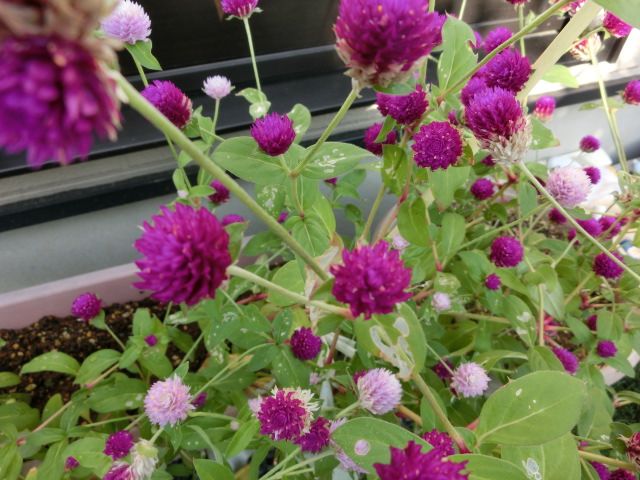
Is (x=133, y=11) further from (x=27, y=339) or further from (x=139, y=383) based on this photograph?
(x=27, y=339)

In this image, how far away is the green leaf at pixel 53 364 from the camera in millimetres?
783

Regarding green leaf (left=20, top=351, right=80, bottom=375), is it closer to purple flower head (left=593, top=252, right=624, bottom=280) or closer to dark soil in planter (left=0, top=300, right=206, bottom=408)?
dark soil in planter (left=0, top=300, right=206, bottom=408)

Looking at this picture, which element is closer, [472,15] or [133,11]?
[133,11]

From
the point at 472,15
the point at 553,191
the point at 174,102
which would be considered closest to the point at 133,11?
the point at 174,102

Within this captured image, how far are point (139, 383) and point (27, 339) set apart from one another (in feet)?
1.17

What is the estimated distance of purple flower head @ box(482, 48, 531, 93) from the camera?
1.84ft

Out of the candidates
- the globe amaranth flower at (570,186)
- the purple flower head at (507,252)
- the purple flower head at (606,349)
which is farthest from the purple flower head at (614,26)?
the purple flower head at (606,349)

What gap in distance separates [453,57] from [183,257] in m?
0.44

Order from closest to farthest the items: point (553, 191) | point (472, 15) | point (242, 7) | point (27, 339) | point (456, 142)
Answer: point (456, 142)
point (242, 7)
point (553, 191)
point (27, 339)
point (472, 15)

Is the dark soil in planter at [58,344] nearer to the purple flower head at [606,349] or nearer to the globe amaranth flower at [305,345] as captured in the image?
the globe amaranth flower at [305,345]

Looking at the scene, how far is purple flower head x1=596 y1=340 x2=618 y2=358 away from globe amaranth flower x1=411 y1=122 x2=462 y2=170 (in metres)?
0.52

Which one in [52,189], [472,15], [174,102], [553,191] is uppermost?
[472,15]

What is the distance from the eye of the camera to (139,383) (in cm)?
78

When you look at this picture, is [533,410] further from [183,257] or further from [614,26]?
[614,26]
